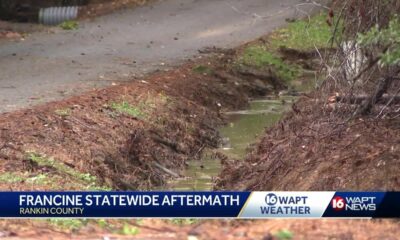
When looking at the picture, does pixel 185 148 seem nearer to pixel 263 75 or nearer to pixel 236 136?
pixel 236 136

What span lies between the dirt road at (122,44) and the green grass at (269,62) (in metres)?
0.86

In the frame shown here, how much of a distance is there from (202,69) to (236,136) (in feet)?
10.4

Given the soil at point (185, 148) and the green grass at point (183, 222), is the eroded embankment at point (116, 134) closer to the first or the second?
the soil at point (185, 148)

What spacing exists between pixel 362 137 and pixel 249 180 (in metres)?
1.47

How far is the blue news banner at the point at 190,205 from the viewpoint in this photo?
571 centimetres

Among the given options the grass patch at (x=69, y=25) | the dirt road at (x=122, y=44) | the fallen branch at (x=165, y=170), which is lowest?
the grass patch at (x=69, y=25)

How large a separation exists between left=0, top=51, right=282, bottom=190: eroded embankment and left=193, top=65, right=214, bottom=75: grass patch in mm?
576

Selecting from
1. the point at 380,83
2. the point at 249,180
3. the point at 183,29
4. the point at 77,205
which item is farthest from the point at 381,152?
the point at 183,29

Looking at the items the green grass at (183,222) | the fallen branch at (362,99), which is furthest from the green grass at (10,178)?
the fallen branch at (362,99)

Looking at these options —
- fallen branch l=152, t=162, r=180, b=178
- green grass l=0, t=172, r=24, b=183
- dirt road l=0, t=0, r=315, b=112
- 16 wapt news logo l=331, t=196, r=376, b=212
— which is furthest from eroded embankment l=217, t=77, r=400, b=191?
dirt road l=0, t=0, r=315, b=112

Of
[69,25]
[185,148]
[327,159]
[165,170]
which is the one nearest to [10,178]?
[327,159]

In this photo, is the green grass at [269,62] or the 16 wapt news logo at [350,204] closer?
the 16 wapt news logo at [350,204]

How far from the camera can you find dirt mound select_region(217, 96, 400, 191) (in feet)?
23.0

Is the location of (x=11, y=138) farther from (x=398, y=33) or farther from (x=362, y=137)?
(x=398, y=33)
